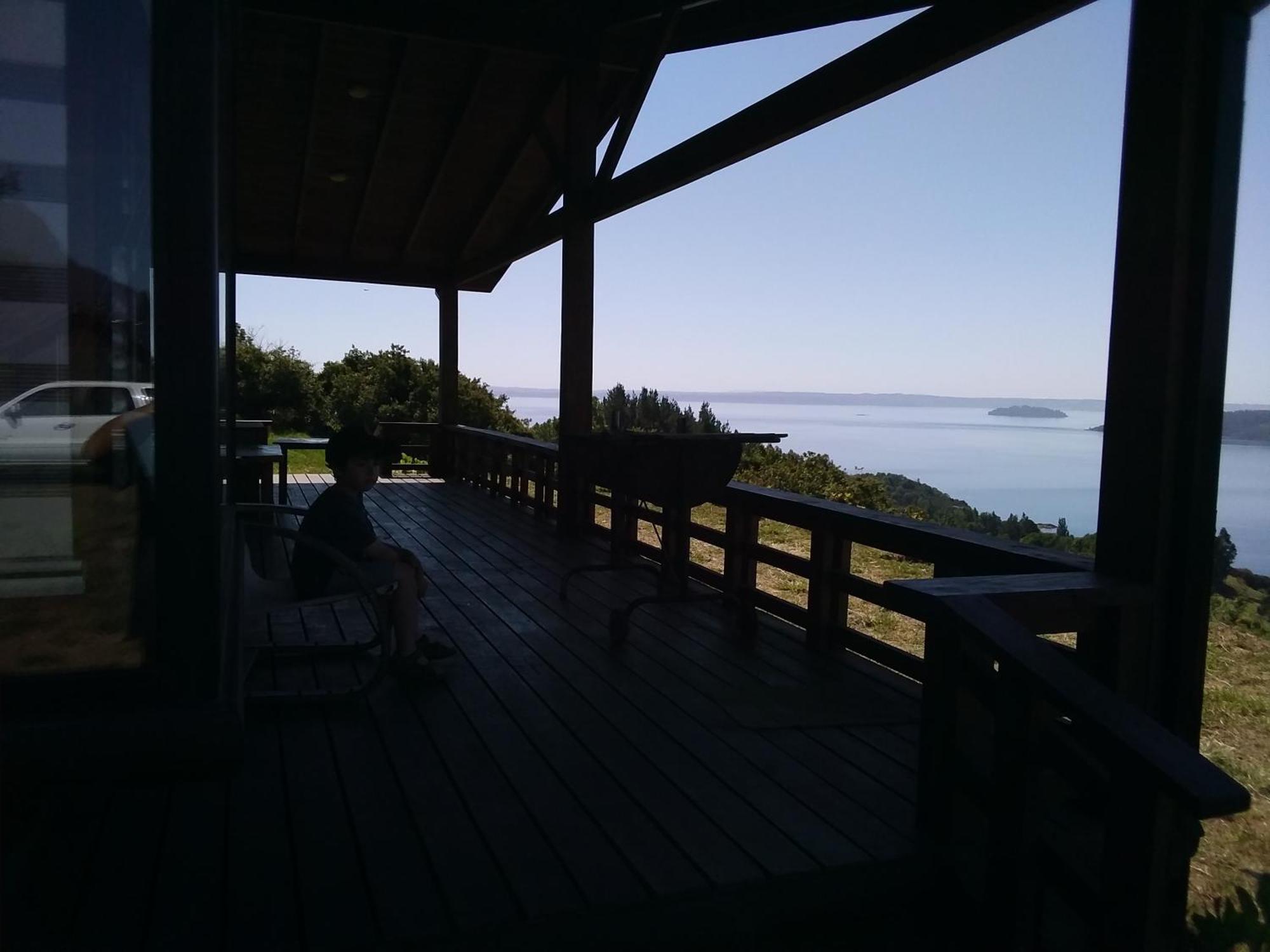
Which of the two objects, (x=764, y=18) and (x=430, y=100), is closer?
(x=764, y=18)

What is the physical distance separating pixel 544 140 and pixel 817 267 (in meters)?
10.8

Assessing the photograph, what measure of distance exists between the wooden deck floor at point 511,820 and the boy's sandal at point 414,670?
8 cm

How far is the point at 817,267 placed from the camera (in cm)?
1591

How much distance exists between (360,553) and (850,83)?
2.29m

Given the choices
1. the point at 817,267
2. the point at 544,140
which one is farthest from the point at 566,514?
the point at 817,267

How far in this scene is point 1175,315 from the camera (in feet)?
6.27

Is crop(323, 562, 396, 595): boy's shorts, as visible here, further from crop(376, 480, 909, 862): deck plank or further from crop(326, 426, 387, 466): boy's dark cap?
crop(376, 480, 909, 862): deck plank

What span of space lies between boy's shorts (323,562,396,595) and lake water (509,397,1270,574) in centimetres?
151

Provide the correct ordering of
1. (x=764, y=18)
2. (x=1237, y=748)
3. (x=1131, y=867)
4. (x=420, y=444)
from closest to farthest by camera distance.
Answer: (x=1131, y=867)
(x=1237, y=748)
(x=764, y=18)
(x=420, y=444)

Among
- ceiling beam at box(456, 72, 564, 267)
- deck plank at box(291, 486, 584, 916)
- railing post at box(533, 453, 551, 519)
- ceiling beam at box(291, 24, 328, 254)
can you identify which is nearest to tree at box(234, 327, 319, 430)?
ceiling beam at box(291, 24, 328, 254)

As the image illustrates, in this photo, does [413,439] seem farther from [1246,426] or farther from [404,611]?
[1246,426]

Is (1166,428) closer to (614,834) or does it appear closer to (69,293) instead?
(614,834)

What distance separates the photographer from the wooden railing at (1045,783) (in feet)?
4.89

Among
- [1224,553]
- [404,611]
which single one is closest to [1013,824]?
[1224,553]
